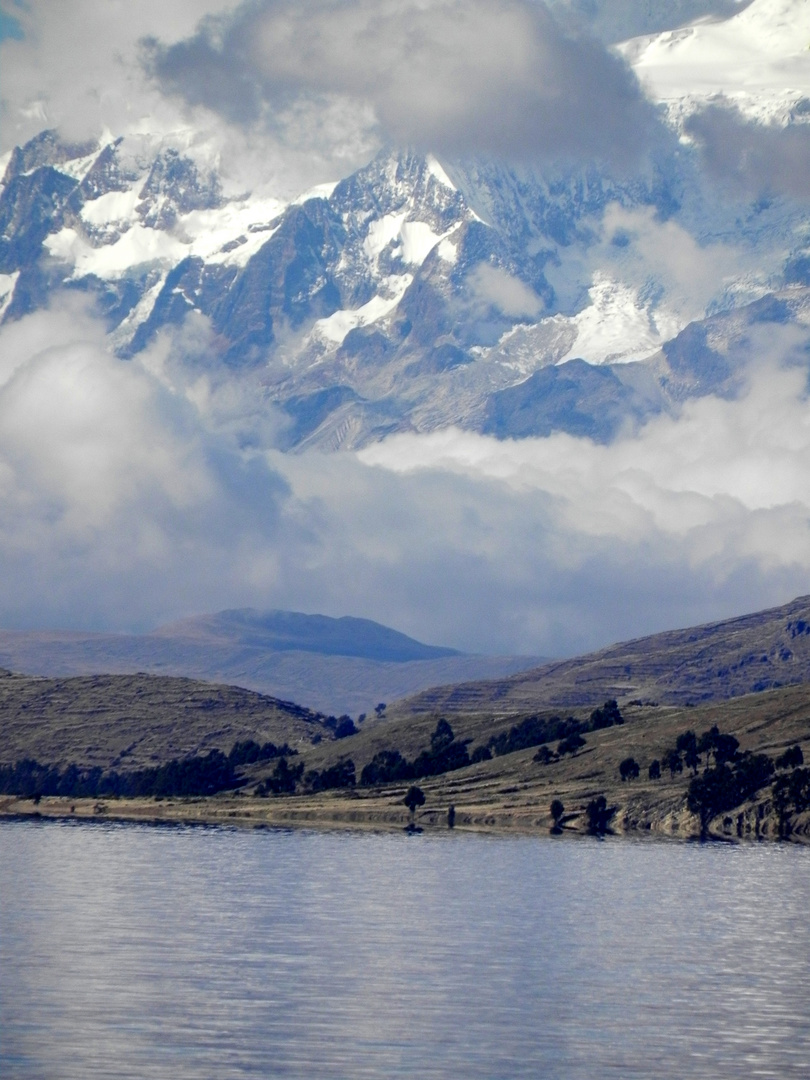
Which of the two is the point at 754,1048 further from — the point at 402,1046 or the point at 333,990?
the point at 333,990

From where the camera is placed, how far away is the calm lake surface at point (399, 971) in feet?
255

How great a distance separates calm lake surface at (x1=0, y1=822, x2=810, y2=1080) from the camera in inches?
3059

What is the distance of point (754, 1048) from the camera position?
80.8m

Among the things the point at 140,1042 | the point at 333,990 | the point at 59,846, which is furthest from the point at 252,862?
the point at 140,1042

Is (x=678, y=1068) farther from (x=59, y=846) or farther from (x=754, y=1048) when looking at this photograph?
(x=59, y=846)

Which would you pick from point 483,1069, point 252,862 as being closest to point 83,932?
point 483,1069

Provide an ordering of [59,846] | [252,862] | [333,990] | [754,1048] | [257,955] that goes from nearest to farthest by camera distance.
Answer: [754,1048]
[333,990]
[257,955]
[252,862]
[59,846]

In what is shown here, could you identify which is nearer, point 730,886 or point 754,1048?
point 754,1048

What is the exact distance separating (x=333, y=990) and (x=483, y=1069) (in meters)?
18.9

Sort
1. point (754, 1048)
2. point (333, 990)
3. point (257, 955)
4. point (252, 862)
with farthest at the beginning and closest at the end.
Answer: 1. point (252, 862)
2. point (257, 955)
3. point (333, 990)
4. point (754, 1048)

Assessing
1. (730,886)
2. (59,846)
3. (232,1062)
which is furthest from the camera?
(59,846)

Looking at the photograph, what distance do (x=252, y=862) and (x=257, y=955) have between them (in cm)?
6541

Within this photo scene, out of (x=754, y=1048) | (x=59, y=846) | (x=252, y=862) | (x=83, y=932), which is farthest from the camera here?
(x=59, y=846)

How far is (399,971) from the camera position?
100 meters
